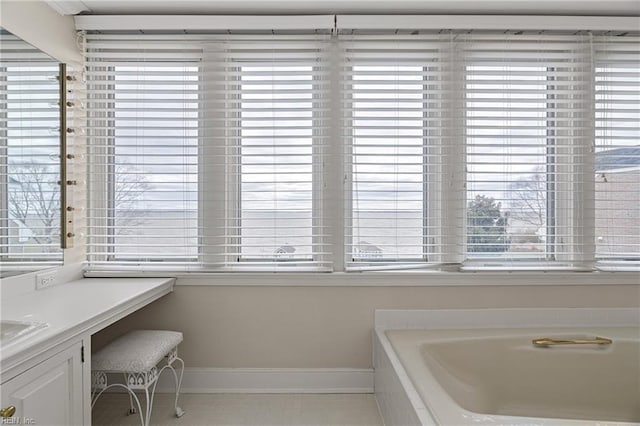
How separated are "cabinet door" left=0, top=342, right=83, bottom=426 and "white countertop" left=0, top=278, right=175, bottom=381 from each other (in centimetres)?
7

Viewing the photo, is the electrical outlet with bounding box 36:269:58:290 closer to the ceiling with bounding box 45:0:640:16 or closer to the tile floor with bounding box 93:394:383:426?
the tile floor with bounding box 93:394:383:426

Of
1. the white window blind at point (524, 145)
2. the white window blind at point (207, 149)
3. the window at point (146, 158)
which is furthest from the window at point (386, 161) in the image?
the window at point (146, 158)

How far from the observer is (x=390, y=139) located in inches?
95.8

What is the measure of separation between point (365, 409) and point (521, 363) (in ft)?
2.85

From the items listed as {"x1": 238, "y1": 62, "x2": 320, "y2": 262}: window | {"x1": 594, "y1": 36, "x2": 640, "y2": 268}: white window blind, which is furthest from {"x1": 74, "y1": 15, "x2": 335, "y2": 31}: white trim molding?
{"x1": 594, "y1": 36, "x2": 640, "y2": 268}: white window blind

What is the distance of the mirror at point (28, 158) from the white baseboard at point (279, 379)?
1.04m

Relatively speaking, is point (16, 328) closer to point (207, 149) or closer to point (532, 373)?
point (207, 149)

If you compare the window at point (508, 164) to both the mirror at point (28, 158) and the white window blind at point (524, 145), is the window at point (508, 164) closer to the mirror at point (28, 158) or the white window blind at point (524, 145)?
the white window blind at point (524, 145)

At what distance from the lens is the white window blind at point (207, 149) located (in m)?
2.43

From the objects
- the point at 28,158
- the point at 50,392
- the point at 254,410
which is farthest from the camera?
the point at 254,410

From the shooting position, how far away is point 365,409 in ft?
7.36

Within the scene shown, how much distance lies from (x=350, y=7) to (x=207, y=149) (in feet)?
3.85

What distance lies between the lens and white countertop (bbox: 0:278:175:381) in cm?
132

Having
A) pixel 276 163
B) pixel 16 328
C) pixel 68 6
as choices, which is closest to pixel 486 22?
pixel 276 163
